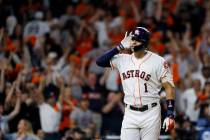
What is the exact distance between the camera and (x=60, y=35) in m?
18.7

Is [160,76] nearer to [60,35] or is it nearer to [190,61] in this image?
[190,61]

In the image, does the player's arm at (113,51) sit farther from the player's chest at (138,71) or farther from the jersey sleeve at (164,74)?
the jersey sleeve at (164,74)

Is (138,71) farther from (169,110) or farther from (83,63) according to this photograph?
(83,63)

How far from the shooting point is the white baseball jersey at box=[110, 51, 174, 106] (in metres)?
10.4

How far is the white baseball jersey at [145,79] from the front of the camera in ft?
34.2

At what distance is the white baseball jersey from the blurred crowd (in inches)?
153

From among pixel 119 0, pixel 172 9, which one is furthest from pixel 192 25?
pixel 119 0

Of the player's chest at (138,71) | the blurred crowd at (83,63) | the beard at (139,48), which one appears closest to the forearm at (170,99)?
the player's chest at (138,71)

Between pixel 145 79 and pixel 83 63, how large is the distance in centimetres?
698

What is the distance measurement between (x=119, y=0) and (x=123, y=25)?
1.57 metres

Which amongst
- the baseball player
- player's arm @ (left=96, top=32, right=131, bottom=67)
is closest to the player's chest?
the baseball player

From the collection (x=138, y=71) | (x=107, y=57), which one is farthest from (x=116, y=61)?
(x=138, y=71)

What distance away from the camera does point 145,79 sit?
10430mm

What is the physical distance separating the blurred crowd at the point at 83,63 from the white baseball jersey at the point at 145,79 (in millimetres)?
3889
